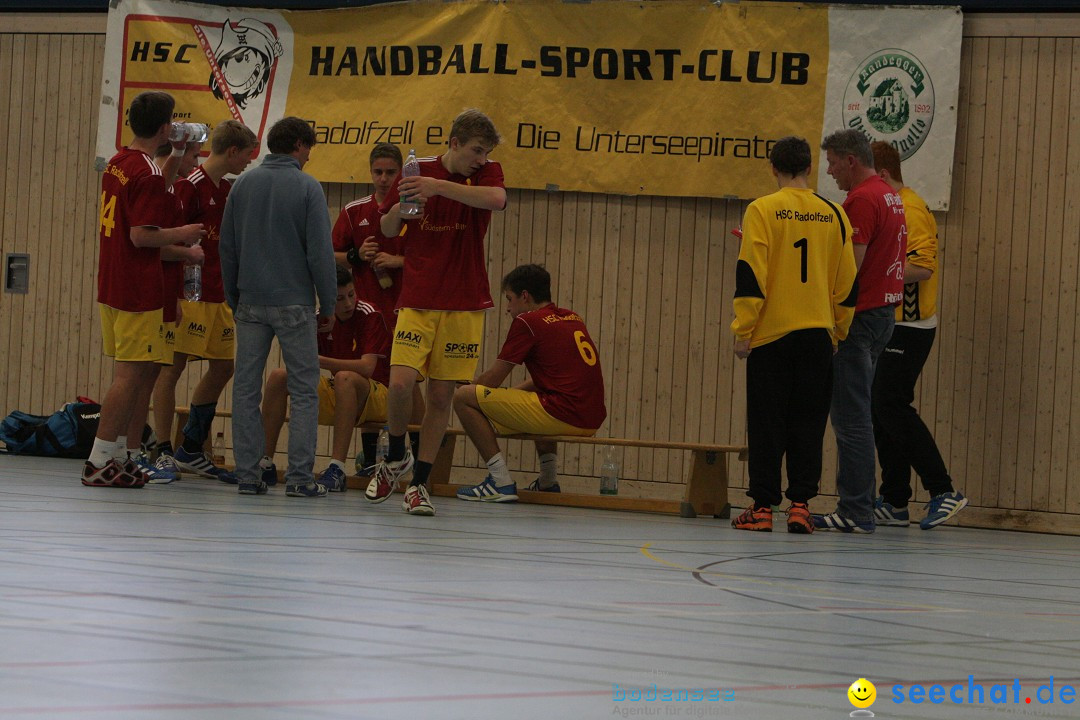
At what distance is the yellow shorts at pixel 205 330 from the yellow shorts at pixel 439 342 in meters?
1.86

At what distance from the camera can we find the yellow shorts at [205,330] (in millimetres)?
8922

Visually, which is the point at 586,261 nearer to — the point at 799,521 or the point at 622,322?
the point at 622,322

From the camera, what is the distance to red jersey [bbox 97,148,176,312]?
7629 millimetres

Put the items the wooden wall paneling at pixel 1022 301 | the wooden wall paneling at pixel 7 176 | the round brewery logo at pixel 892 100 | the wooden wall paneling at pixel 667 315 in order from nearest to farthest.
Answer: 1. the wooden wall paneling at pixel 1022 301
2. the round brewery logo at pixel 892 100
3. the wooden wall paneling at pixel 667 315
4. the wooden wall paneling at pixel 7 176

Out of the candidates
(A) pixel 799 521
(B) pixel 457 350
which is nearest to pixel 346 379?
(B) pixel 457 350

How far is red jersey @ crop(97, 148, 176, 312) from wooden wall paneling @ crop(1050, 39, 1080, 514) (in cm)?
524

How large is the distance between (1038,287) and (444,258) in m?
3.97

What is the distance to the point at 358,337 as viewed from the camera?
358 inches

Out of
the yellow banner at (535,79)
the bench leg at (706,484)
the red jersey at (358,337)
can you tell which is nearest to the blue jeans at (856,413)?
the bench leg at (706,484)

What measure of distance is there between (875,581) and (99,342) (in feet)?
26.3

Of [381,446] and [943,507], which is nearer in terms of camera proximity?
[943,507]

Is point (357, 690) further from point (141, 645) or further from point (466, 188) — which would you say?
point (466, 188)

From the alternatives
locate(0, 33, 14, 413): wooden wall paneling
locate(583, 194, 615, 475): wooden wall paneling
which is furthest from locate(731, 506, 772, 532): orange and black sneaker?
locate(0, 33, 14, 413): wooden wall paneling

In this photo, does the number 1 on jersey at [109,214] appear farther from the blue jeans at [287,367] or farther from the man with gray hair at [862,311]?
the man with gray hair at [862,311]
